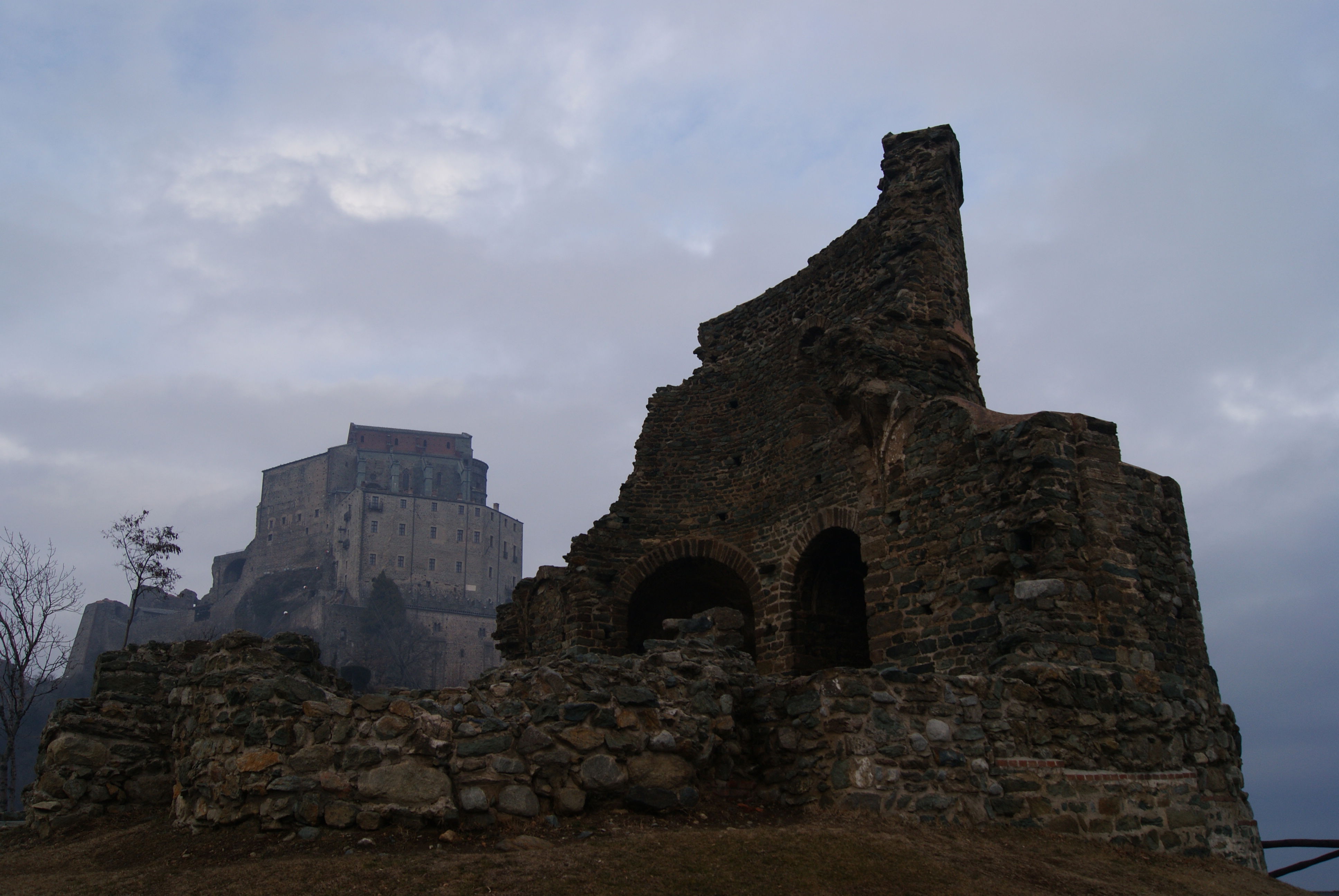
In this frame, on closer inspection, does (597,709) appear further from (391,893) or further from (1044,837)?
(1044,837)

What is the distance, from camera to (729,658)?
24.3 feet

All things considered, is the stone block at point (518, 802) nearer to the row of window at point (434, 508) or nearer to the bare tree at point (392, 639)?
the bare tree at point (392, 639)

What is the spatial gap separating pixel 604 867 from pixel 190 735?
3.47 m

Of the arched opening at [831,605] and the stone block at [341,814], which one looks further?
the arched opening at [831,605]

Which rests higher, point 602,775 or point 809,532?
point 809,532

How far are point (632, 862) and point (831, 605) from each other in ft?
29.2

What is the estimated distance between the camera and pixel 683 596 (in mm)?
15820

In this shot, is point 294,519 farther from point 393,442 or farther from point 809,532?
point 809,532

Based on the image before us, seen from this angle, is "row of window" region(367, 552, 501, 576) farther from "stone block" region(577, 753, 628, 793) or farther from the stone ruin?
"stone block" region(577, 753, 628, 793)

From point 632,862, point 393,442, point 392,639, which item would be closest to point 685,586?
point 632,862

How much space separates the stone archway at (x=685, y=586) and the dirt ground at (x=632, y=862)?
7875mm

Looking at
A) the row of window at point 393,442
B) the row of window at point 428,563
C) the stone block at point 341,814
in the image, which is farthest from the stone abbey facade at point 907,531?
the row of window at point 393,442

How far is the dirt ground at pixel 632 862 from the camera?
4746 millimetres

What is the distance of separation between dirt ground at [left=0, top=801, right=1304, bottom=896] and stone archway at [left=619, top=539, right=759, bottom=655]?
788 centimetres
